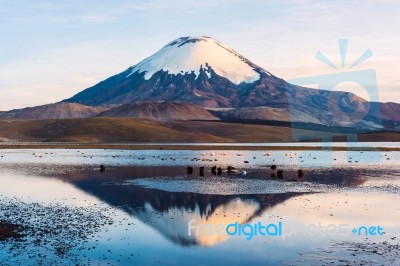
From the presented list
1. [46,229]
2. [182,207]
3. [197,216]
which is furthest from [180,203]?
[46,229]

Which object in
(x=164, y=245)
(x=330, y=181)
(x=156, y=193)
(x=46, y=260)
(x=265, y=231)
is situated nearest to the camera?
(x=46, y=260)

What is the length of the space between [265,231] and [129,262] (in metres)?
9.95

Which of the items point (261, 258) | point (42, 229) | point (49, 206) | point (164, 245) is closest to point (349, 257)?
point (261, 258)

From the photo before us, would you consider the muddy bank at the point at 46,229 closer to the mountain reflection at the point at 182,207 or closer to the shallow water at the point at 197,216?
the shallow water at the point at 197,216

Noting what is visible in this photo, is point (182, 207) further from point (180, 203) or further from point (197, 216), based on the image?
point (197, 216)

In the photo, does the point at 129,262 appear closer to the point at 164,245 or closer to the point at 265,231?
the point at 164,245

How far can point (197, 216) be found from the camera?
3756 cm

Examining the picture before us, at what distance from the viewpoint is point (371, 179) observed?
64250mm

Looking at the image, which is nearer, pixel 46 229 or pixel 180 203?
pixel 46 229

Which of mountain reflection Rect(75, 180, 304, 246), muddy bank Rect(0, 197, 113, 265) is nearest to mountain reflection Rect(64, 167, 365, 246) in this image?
mountain reflection Rect(75, 180, 304, 246)

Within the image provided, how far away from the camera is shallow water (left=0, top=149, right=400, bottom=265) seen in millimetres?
26453

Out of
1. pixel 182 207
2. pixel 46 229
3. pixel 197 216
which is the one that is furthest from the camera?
pixel 182 207

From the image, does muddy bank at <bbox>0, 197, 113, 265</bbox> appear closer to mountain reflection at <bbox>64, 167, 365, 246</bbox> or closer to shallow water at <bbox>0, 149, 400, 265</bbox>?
shallow water at <bbox>0, 149, 400, 265</bbox>

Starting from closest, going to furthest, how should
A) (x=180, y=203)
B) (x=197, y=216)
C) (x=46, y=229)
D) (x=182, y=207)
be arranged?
(x=46, y=229) < (x=197, y=216) < (x=182, y=207) < (x=180, y=203)
